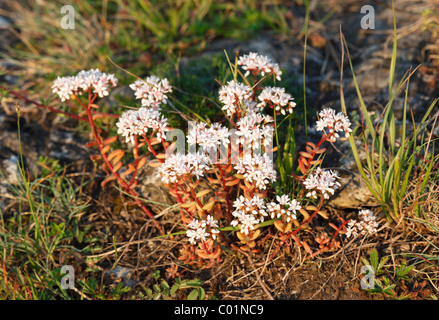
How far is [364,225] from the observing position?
2607 mm

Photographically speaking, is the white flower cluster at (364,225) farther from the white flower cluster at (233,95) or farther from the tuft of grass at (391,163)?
the white flower cluster at (233,95)

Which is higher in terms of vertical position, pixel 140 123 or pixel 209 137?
pixel 140 123

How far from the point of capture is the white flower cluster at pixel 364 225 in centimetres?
258

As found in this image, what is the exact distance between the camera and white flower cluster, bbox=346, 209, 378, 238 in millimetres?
2578

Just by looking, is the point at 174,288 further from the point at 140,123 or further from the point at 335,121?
the point at 335,121

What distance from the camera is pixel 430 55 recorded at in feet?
12.7

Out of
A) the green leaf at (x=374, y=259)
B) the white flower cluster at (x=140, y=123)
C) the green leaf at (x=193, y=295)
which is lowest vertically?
the green leaf at (x=193, y=295)

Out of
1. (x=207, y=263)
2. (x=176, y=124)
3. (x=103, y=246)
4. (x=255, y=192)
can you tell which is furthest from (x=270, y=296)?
(x=176, y=124)

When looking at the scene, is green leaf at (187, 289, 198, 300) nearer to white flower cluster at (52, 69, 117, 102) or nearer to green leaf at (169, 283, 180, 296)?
green leaf at (169, 283, 180, 296)

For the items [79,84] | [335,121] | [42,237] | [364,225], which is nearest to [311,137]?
[335,121]

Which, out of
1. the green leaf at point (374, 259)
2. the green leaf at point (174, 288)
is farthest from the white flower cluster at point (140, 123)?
the green leaf at point (374, 259)

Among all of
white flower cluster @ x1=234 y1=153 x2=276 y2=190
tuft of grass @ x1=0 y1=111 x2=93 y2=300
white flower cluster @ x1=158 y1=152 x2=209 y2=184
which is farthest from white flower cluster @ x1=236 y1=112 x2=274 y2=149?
tuft of grass @ x1=0 y1=111 x2=93 y2=300
